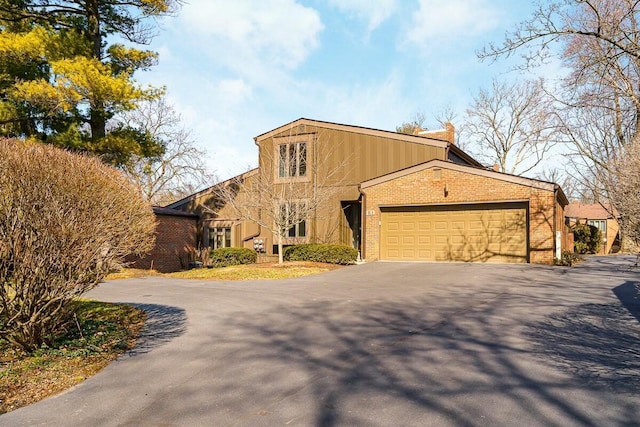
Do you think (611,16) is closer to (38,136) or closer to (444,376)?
(444,376)

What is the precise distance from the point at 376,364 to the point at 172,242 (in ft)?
57.2

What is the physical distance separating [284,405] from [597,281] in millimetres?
10081

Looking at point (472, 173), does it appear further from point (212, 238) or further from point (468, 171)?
point (212, 238)

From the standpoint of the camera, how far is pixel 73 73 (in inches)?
584

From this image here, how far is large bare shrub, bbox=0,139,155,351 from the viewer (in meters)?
5.09

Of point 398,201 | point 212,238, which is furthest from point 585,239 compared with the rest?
point 212,238

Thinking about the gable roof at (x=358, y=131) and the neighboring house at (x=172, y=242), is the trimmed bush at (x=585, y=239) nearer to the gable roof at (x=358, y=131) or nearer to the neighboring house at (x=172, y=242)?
the gable roof at (x=358, y=131)

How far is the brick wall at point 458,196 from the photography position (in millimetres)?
14570

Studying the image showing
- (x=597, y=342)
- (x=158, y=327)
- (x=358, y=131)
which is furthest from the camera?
(x=358, y=131)

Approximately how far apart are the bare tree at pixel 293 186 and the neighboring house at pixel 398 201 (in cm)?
5

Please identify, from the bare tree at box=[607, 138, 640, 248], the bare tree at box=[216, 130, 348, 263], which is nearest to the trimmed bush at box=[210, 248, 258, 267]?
the bare tree at box=[216, 130, 348, 263]

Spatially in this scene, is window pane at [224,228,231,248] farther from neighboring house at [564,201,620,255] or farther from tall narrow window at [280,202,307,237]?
neighboring house at [564,201,620,255]

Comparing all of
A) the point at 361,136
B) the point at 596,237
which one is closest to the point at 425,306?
the point at 361,136

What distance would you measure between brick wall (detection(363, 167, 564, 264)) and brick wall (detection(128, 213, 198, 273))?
29.5ft
